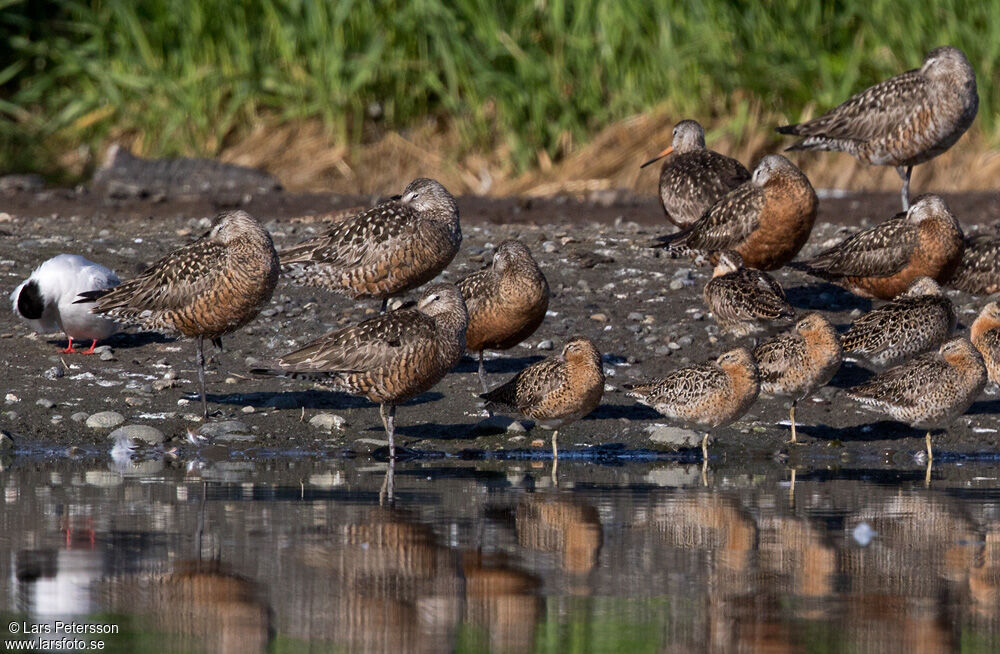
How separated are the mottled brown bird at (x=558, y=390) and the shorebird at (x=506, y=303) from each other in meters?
0.84

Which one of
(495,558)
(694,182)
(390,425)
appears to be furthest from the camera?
(694,182)

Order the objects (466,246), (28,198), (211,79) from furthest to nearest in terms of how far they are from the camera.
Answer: (211,79)
(28,198)
(466,246)

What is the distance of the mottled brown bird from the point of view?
9078 millimetres

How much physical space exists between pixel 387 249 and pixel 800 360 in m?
3.02

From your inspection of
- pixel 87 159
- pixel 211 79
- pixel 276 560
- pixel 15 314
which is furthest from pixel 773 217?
pixel 87 159

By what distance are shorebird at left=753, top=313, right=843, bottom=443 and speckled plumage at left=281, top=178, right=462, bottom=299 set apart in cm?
245

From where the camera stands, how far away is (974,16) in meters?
17.5

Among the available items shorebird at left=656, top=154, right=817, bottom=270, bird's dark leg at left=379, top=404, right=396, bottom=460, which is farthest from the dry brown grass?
bird's dark leg at left=379, top=404, right=396, bottom=460

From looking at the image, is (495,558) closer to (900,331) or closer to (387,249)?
(387,249)

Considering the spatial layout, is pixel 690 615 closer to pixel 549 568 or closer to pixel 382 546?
pixel 549 568

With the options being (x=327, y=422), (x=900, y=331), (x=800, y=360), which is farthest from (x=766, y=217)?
(x=327, y=422)

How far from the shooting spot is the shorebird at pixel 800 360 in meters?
9.67

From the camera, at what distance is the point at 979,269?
39.6 ft

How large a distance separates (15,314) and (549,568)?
6.80 m
